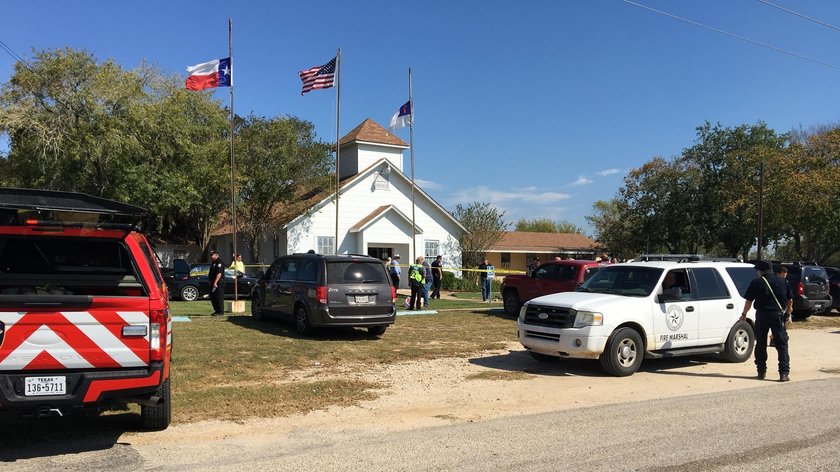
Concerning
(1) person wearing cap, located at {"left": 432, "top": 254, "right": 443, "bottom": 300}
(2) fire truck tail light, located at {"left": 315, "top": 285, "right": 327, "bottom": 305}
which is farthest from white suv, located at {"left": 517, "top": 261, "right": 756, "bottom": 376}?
(1) person wearing cap, located at {"left": 432, "top": 254, "right": 443, "bottom": 300}

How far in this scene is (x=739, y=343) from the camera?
10.8 meters

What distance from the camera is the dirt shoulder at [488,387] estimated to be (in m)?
6.50

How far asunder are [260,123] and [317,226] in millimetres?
5830

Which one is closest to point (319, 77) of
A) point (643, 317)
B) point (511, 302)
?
point (511, 302)

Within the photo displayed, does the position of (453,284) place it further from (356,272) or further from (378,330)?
(356,272)

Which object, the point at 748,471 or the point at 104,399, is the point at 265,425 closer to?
the point at 104,399

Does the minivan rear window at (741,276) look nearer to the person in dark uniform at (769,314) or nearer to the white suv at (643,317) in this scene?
the white suv at (643,317)

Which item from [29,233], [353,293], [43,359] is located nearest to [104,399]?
[43,359]

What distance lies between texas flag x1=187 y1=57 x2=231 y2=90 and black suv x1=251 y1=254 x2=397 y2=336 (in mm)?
10650

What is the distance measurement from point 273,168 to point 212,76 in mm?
8753

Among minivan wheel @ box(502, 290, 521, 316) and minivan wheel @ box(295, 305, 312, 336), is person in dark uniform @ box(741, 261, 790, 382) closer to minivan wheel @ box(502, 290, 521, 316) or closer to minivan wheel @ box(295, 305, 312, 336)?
minivan wheel @ box(295, 305, 312, 336)

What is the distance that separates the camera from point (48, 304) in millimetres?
4992

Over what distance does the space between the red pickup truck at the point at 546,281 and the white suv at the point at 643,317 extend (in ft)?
15.5

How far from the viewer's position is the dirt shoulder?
650 cm
